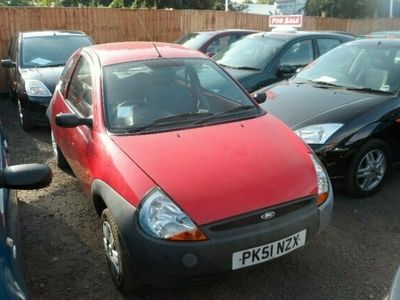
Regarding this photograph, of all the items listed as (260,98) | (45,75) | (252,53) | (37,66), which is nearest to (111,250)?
(260,98)

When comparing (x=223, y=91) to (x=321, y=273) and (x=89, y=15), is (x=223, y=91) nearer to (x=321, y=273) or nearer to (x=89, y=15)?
(x=321, y=273)

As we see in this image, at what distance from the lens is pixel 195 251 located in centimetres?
244

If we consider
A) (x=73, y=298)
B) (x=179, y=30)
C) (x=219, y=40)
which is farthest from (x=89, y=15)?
(x=73, y=298)

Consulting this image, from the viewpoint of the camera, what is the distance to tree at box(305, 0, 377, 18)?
27.7 meters

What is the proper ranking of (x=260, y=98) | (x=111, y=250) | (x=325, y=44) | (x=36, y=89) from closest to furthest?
1. (x=111, y=250)
2. (x=260, y=98)
3. (x=36, y=89)
4. (x=325, y=44)

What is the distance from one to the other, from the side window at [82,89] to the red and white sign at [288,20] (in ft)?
28.6

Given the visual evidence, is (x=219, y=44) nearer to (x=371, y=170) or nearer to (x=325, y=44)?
(x=325, y=44)

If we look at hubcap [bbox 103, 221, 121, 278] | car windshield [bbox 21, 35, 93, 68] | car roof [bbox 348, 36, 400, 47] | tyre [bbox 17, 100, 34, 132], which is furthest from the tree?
hubcap [bbox 103, 221, 121, 278]

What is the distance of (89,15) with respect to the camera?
1123 cm

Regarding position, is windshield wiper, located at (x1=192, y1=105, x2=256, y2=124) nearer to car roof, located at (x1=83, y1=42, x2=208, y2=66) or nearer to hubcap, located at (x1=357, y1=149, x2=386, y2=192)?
car roof, located at (x1=83, y1=42, x2=208, y2=66)

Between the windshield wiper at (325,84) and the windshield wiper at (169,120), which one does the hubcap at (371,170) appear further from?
the windshield wiper at (169,120)

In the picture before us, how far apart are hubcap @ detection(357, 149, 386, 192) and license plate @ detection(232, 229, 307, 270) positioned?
178cm

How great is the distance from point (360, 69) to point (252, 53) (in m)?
2.47

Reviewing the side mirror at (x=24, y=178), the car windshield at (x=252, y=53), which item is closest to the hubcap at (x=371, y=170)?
the car windshield at (x=252, y=53)
